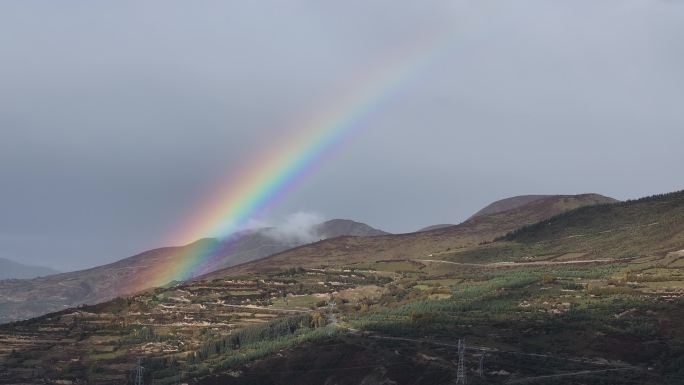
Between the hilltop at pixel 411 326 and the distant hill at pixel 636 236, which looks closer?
the hilltop at pixel 411 326

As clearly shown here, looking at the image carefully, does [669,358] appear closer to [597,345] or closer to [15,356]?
[597,345]

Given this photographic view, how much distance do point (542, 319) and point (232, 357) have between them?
140 ft

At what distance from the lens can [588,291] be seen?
103438 mm

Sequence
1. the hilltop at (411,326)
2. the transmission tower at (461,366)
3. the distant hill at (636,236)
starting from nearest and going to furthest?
the transmission tower at (461,366) → the hilltop at (411,326) → the distant hill at (636,236)

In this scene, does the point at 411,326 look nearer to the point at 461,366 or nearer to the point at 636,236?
the point at 461,366

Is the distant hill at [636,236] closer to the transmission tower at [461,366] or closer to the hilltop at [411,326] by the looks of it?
the hilltop at [411,326]

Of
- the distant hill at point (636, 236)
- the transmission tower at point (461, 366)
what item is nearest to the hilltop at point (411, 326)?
the distant hill at point (636, 236)

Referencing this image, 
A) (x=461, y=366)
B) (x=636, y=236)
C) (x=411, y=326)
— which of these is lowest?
(x=461, y=366)

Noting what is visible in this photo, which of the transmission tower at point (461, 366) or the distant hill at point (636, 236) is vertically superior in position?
the distant hill at point (636, 236)

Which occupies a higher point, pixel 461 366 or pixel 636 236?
pixel 636 236

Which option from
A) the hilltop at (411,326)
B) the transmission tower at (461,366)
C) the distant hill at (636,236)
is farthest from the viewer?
the distant hill at (636,236)

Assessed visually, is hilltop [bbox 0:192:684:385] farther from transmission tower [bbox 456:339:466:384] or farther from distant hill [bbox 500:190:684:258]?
transmission tower [bbox 456:339:466:384]

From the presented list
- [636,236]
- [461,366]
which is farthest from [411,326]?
[636,236]

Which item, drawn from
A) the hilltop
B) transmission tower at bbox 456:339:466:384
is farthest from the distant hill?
transmission tower at bbox 456:339:466:384
